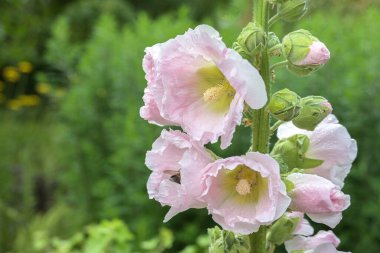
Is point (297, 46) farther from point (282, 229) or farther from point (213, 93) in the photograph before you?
point (282, 229)

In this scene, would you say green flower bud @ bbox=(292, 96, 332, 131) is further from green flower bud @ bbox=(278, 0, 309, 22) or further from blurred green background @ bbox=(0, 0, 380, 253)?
blurred green background @ bbox=(0, 0, 380, 253)

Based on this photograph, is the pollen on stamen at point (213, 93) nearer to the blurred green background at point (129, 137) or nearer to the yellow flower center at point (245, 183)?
the yellow flower center at point (245, 183)

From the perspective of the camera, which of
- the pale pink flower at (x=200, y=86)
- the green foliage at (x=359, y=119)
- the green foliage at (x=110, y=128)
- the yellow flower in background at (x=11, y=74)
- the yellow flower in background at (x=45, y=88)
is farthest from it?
the yellow flower in background at (x=11, y=74)

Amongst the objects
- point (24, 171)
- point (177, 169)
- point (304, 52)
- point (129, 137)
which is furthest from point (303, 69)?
point (24, 171)

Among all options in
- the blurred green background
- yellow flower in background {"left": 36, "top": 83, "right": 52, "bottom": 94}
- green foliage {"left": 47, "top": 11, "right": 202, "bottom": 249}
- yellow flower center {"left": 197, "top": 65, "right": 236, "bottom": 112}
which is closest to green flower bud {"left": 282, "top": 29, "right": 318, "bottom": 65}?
yellow flower center {"left": 197, "top": 65, "right": 236, "bottom": 112}

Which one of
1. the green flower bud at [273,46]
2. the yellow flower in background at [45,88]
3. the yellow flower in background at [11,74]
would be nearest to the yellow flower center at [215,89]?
the green flower bud at [273,46]

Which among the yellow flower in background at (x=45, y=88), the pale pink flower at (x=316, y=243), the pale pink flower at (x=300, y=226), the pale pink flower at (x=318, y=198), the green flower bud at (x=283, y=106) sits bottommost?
the pale pink flower at (x=316, y=243)

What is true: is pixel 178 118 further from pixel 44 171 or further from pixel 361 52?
pixel 44 171
